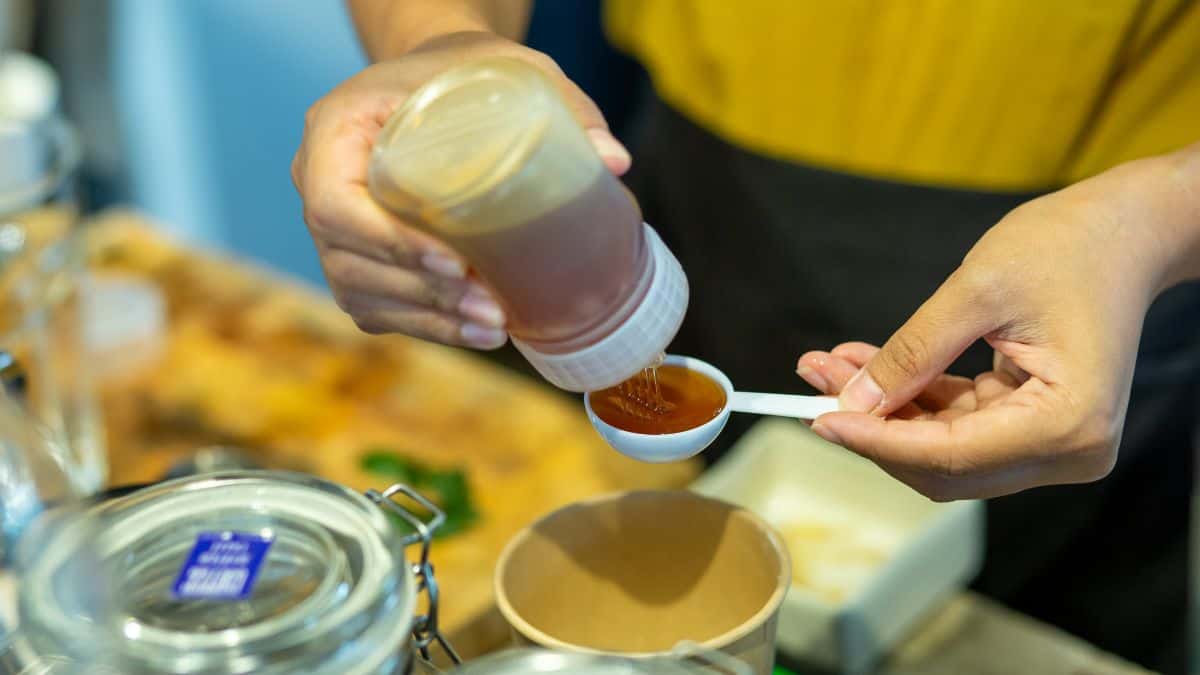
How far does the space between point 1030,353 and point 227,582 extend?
0.45 m

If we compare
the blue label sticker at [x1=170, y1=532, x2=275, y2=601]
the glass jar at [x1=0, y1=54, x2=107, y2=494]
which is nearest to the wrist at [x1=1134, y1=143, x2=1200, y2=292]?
the blue label sticker at [x1=170, y1=532, x2=275, y2=601]

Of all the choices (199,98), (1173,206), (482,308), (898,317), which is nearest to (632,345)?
(482,308)

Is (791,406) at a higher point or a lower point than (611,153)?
lower

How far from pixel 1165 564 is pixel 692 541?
3.05 feet

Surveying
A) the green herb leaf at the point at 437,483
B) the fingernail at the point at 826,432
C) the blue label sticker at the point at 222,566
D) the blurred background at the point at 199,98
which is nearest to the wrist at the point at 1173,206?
the fingernail at the point at 826,432

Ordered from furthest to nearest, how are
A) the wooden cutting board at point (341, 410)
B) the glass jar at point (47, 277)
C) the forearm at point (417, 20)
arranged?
the wooden cutting board at point (341, 410) < the glass jar at point (47, 277) < the forearm at point (417, 20)

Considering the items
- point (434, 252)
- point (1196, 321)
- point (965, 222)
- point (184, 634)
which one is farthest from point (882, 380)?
point (1196, 321)

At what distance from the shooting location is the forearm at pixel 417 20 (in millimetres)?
831

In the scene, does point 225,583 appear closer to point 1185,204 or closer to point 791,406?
point 791,406

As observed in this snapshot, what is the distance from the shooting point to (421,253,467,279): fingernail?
568 mm

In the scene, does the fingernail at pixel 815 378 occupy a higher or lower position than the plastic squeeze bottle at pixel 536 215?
lower

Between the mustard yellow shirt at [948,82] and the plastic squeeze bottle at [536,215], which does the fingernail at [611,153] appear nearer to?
the plastic squeeze bottle at [536,215]

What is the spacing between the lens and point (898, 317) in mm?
1087

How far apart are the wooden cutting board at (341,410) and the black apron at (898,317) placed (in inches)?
8.2
